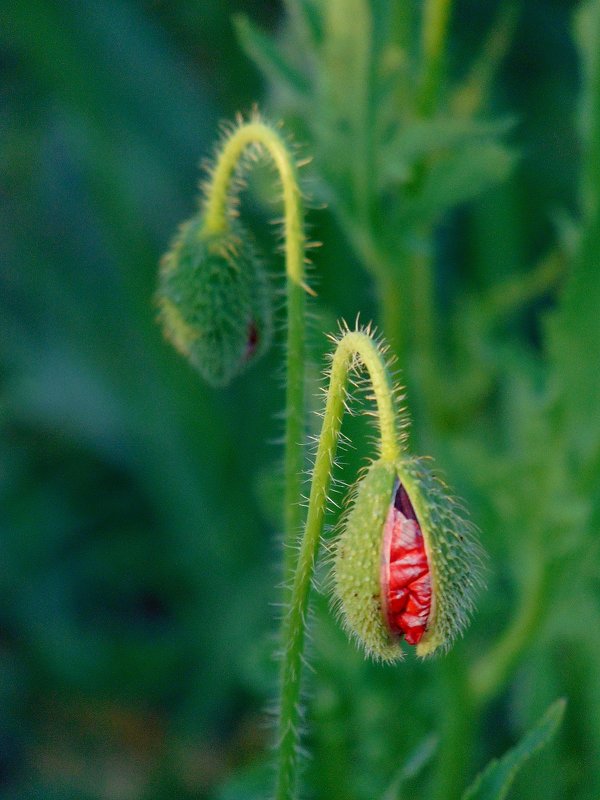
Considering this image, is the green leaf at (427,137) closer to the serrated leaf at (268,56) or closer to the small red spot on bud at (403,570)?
the serrated leaf at (268,56)

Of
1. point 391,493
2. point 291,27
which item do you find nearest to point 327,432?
point 391,493

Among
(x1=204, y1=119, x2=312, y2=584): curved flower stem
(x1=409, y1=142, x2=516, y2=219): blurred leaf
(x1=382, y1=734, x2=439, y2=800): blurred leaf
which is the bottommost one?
(x1=382, y1=734, x2=439, y2=800): blurred leaf

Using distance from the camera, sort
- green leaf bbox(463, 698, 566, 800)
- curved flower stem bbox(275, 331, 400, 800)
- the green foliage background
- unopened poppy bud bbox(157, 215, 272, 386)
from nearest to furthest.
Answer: curved flower stem bbox(275, 331, 400, 800), green leaf bbox(463, 698, 566, 800), unopened poppy bud bbox(157, 215, 272, 386), the green foliage background

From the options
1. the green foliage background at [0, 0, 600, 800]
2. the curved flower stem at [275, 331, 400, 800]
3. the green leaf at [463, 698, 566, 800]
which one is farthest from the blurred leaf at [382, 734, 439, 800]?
the green foliage background at [0, 0, 600, 800]

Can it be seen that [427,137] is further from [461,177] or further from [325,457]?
[325,457]

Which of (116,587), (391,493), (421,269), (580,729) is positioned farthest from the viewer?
(116,587)

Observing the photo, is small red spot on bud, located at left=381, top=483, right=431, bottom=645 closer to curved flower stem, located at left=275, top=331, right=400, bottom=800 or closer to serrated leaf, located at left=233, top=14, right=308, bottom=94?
curved flower stem, located at left=275, top=331, right=400, bottom=800

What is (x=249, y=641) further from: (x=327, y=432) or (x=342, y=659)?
(x=327, y=432)
